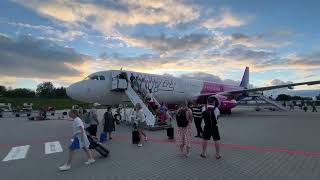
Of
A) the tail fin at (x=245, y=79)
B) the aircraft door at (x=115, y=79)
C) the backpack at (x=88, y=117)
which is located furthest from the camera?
the tail fin at (x=245, y=79)

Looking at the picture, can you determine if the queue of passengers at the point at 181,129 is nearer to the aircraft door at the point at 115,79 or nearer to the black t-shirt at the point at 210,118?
the black t-shirt at the point at 210,118

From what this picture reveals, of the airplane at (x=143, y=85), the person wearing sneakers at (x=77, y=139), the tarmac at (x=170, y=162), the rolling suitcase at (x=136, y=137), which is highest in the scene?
the airplane at (x=143, y=85)

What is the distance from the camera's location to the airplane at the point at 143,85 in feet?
68.5

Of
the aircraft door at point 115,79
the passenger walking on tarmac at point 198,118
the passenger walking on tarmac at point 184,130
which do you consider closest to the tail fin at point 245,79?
the aircraft door at point 115,79

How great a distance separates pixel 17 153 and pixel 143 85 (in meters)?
Answer: 14.3

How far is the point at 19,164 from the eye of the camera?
8.80 metres

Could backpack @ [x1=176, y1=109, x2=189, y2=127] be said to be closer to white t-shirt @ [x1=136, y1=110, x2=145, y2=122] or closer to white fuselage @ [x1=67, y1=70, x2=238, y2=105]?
white t-shirt @ [x1=136, y1=110, x2=145, y2=122]

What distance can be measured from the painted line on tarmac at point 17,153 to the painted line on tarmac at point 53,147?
27.8 inches

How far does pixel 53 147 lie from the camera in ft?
38.7

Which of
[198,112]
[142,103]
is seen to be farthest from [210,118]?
[142,103]

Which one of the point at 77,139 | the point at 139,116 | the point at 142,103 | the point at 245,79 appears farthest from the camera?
the point at 245,79

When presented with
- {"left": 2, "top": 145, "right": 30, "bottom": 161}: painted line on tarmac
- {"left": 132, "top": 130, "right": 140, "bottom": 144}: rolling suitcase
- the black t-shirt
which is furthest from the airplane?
the black t-shirt

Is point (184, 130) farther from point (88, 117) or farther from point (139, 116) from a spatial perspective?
point (88, 117)

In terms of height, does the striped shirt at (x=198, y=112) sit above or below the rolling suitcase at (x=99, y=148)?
above
